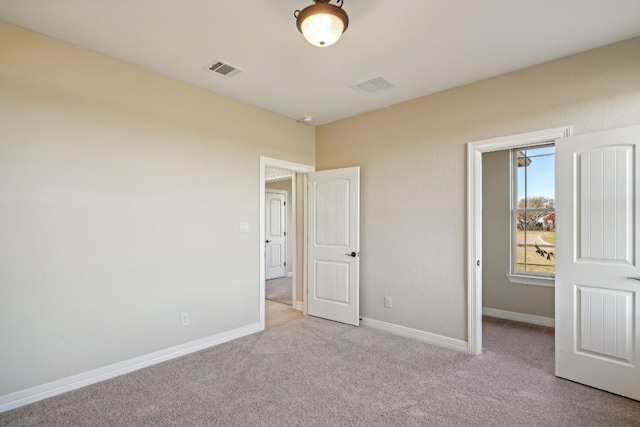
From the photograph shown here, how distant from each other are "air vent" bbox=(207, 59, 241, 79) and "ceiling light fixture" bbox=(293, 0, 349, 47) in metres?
1.21

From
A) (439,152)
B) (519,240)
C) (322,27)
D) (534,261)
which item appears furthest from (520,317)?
(322,27)

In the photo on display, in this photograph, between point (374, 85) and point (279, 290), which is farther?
point (279, 290)

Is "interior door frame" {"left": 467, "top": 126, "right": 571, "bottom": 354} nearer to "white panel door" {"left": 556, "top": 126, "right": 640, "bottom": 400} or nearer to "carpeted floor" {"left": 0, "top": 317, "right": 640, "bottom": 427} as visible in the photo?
"carpeted floor" {"left": 0, "top": 317, "right": 640, "bottom": 427}

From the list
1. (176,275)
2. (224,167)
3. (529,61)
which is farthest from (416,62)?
(176,275)

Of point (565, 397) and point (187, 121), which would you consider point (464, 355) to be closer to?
point (565, 397)

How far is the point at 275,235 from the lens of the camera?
7.73 meters

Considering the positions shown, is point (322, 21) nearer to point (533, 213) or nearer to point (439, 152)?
point (439, 152)

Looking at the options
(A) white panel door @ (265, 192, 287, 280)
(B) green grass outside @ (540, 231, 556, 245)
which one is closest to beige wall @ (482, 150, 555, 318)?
(B) green grass outside @ (540, 231, 556, 245)

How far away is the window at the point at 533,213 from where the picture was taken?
14.4 feet

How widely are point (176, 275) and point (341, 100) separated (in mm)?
2704

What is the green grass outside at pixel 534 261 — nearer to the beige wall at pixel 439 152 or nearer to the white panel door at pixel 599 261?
the beige wall at pixel 439 152

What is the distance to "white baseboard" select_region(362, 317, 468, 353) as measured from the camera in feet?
11.2

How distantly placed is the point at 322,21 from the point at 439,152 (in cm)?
218

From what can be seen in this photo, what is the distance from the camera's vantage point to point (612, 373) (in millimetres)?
2510
